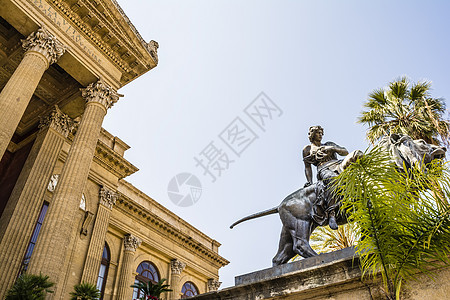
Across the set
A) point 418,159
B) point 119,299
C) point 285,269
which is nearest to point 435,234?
point 418,159

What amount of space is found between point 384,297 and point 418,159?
6.75 ft

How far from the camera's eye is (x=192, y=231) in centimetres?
2798

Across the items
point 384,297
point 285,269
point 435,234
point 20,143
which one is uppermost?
point 20,143

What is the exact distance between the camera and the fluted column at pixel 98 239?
16016 millimetres

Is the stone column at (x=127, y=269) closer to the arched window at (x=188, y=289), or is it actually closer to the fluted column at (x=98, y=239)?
the fluted column at (x=98, y=239)

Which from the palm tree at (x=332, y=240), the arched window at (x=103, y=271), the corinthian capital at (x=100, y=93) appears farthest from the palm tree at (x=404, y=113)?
the arched window at (x=103, y=271)

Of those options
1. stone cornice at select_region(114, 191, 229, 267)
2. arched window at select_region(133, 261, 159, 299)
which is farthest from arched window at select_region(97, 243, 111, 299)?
stone cornice at select_region(114, 191, 229, 267)

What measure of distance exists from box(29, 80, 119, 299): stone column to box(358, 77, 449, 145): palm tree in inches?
458

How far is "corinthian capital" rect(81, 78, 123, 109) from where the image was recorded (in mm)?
13617

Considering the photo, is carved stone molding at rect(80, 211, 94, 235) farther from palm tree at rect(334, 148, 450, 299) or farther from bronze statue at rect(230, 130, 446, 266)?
palm tree at rect(334, 148, 450, 299)

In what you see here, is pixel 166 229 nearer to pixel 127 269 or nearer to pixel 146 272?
pixel 146 272

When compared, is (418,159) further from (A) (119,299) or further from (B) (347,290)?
(A) (119,299)

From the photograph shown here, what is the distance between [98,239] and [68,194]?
726 centimetres

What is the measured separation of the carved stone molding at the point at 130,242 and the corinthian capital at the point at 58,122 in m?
8.57
